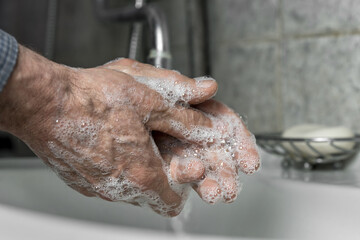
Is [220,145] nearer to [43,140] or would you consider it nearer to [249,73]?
[43,140]

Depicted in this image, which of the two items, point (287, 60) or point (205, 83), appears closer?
point (205, 83)

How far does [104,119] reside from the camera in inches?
16.9

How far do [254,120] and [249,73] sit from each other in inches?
4.1

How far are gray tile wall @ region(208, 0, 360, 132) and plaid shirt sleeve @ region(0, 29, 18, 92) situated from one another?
64 cm

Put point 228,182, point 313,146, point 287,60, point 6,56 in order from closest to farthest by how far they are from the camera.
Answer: point 6,56 → point 228,182 → point 313,146 → point 287,60

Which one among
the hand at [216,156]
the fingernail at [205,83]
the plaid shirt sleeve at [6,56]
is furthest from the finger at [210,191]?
the plaid shirt sleeve at [6,56]

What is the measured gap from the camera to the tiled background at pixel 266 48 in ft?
2.73

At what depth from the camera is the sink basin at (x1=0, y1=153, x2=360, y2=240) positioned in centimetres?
59

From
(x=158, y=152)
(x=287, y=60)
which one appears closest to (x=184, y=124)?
(x=158, y=152)

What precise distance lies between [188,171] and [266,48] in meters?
0.54

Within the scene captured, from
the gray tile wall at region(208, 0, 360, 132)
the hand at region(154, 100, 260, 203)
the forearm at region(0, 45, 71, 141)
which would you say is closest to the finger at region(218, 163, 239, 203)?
the hand at region(154, 100, 260, 203)

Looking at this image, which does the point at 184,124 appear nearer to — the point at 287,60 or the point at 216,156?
the point at 216,156

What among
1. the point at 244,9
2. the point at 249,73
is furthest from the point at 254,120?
the point at 244,9

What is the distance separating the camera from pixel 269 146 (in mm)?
771
